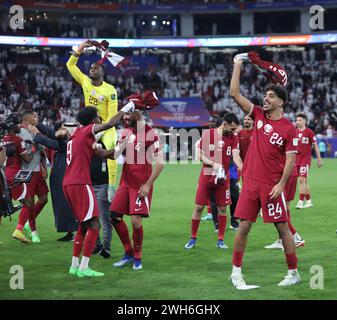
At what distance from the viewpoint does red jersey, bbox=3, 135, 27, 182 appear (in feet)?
41.8

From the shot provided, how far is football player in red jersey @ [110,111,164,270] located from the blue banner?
33719 mm

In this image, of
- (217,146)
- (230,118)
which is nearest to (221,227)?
(217,146)

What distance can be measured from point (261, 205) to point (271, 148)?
0.67 meters

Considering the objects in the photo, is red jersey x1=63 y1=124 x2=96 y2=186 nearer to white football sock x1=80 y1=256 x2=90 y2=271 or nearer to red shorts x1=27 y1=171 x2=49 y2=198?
white football sock x1=80 y1=256 x2=90 y2=271

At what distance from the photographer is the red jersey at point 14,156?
502 inches

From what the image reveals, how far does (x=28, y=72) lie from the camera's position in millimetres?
47781

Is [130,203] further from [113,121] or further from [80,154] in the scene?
[113,121]

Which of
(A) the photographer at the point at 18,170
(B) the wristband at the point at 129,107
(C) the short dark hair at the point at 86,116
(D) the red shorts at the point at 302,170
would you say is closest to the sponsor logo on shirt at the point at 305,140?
(D) the red shorts at the point at 302,170

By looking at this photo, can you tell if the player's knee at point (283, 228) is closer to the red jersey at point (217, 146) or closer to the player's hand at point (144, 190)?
the player's hand at point (144, 190)

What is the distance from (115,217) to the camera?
1034 centimetres

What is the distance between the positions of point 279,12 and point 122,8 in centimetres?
1150

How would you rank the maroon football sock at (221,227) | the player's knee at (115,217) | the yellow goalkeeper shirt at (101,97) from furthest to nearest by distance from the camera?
the maroon football sock at (221,227) < the yellow goalkeeper shirt at (101,97) < the player's knee at (115,217)

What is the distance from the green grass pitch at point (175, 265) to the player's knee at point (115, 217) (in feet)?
1.99

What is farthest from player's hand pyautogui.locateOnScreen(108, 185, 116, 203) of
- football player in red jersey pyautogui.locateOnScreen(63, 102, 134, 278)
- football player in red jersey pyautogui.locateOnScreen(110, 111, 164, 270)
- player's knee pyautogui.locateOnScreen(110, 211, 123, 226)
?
football player in red jersey pyautogui.locateOnScreen(63, 102, 134, 278)
